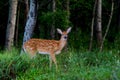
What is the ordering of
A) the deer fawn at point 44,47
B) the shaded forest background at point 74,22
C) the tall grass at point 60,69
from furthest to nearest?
1. the shaded forest background at point 74,22
2. the deer fawn at point 44,47
3. the tall grass at point 60,69

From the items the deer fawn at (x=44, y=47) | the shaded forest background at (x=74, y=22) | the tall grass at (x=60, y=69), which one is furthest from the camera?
the shaded forest background at (x=74, y=22)

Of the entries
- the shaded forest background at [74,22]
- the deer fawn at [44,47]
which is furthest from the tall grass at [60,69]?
the shaded forest background at [74,22]

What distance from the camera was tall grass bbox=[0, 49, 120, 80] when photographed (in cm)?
1120

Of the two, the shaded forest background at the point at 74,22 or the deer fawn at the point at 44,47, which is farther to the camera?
the shaded forest background at the point at 74,22

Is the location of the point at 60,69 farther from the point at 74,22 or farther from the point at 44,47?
the point at 74,22

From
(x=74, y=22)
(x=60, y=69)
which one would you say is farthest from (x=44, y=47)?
(x=74, y=22)

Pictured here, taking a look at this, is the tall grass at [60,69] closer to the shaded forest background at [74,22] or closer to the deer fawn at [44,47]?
the deer fawn at [44,47]

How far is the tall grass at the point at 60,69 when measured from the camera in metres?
11.2

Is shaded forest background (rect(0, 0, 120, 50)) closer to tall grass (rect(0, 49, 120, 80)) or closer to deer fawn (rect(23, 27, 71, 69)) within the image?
deer fawn (rect(23, 27, 71, 69))

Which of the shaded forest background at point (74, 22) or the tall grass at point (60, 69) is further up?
the shaded forest background at point (74, 22)

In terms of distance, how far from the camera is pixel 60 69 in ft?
40.9

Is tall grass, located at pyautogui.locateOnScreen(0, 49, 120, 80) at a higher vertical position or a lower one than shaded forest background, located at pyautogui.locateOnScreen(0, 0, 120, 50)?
lower

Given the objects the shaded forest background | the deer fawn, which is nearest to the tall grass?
the deer fawn

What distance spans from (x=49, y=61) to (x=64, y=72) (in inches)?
69.0
